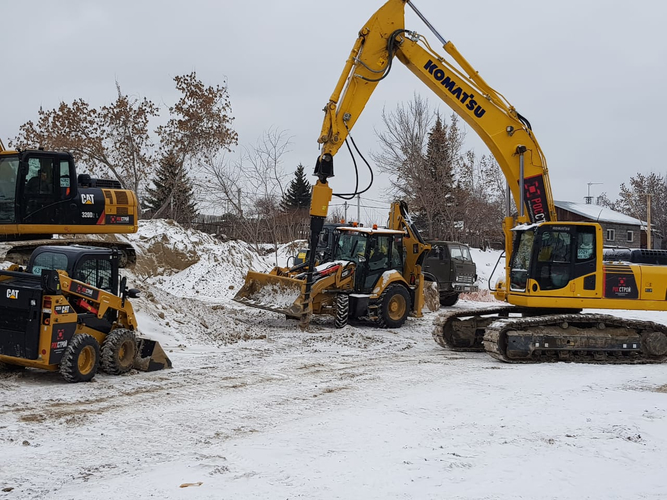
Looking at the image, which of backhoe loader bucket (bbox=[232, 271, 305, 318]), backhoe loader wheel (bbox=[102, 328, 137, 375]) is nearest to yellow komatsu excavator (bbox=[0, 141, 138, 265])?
backhoe loader bucket (bbox=[232, 271, 305, 318])

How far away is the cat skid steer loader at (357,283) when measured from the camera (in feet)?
48.5

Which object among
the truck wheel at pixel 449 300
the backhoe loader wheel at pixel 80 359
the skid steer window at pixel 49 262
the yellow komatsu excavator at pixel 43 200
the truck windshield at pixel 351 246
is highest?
the yellow komatsu excavator at pixel 43 200

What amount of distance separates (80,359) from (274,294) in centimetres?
655

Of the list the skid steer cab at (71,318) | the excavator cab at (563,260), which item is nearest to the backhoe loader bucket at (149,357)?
the skid steer cab at (71,318)

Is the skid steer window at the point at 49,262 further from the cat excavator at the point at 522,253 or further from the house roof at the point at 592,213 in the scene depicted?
the house roof at the point at 592,213

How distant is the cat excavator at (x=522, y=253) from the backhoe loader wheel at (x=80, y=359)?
5.57m

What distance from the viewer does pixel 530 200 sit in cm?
1292

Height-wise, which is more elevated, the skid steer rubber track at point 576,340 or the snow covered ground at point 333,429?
the skid steer rubber track at point 576,340

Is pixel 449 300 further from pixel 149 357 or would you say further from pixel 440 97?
pixel 149 357

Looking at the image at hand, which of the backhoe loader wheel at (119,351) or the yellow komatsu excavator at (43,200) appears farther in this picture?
the yellow komatsu excavator at (43,200)

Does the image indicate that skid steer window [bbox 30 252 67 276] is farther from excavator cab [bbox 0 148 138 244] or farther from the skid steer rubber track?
the skid steer rubber track

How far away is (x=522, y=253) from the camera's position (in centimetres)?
1231

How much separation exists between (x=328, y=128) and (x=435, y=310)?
8.59m

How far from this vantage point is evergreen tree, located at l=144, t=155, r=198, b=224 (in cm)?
2854
